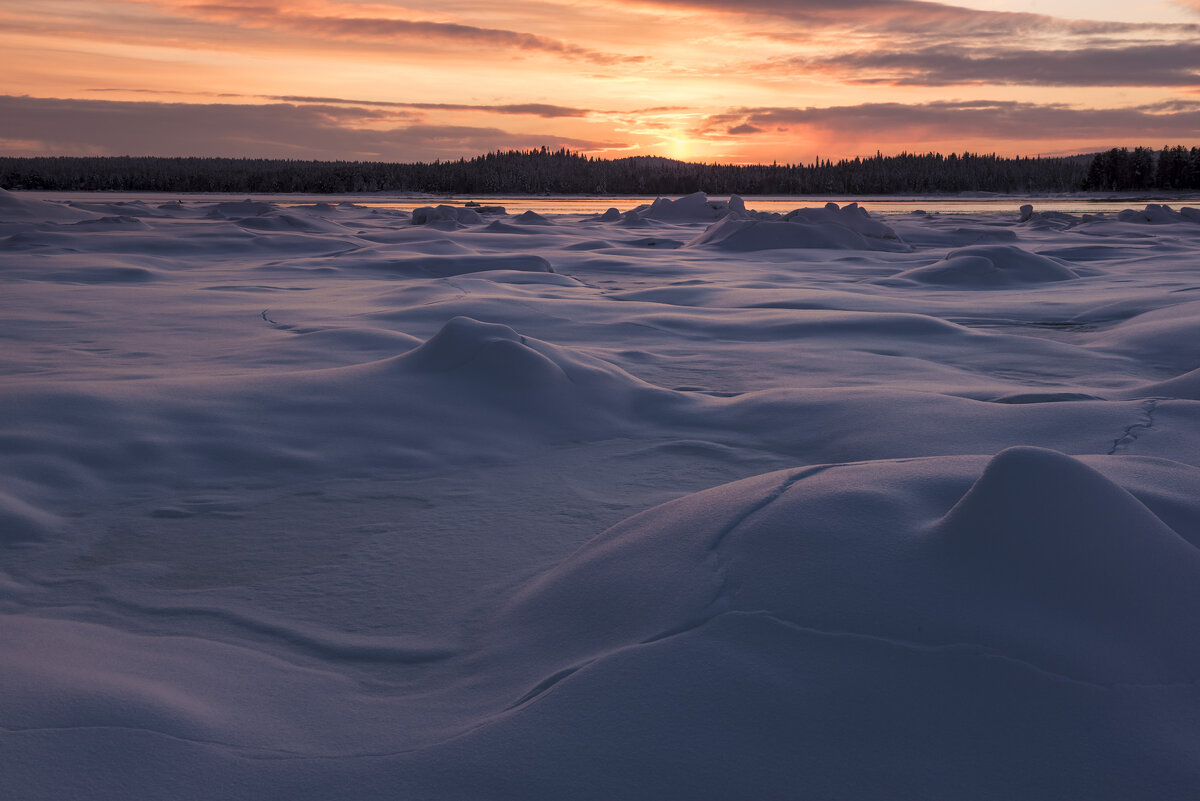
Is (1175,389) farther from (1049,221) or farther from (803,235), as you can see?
(1049,221)

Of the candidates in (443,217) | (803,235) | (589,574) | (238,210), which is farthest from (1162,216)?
(589,574)

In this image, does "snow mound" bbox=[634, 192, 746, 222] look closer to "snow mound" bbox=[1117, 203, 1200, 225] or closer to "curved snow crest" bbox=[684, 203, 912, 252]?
"curved snow crest" bbox=[684, 203, 912, 252]

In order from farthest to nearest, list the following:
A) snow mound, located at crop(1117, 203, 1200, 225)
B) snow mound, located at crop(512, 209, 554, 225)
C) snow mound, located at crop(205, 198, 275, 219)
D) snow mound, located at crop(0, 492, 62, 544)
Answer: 1. snow mound, located at crop(512, 209, 554, 225)
2. snow mound, located at crop(1117, 203, 1200, 225)
3. snow mound, located at crop(205, 198, 275, 219)
4. snow mound, located at crop(0, 492, 62, 544)

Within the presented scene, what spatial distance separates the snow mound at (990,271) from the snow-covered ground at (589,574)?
12.0 feet

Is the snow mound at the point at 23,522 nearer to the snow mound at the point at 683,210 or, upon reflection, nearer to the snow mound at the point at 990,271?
the snow mound at the point at 990,271

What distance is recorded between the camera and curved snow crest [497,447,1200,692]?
4.51 feet

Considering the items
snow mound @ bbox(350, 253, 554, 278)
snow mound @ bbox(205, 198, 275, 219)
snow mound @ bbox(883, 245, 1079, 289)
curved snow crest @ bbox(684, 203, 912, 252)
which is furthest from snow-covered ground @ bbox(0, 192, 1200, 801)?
snow mound @ bbox(205, 198, 275, 219)

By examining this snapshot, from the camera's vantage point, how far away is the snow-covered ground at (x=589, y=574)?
121 cm

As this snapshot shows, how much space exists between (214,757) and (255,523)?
1.11m

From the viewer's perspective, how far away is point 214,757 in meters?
1.22

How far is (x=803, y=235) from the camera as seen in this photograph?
39.3ft

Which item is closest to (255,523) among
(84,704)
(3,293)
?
(84,704)

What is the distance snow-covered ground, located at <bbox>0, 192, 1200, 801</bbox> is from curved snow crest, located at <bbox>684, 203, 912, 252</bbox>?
7524 millimetres

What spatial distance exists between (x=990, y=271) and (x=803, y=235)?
4.07 metres
